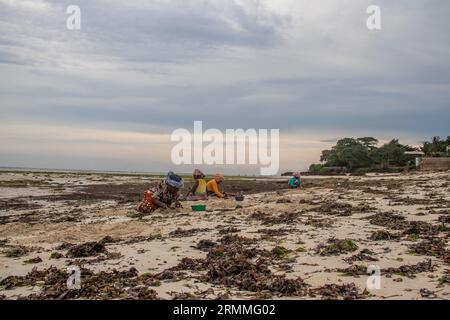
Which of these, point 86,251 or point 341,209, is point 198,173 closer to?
point 341,209

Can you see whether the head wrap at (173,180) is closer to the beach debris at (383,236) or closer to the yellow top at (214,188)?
the yellow top at (214,188)

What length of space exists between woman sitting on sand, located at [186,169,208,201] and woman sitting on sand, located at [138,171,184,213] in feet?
8.11

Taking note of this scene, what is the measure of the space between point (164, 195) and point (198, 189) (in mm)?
3362

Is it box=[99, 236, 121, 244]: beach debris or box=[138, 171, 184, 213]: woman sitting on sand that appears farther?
box=[138, 171, 184, 213]: woman sitting on sand

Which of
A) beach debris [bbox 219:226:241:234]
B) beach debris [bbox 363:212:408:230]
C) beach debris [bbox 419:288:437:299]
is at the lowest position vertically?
beach debris [bbox 219:226:241:234]

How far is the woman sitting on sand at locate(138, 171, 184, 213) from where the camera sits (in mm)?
16495

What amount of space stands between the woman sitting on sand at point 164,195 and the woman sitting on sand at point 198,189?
2.47 meters

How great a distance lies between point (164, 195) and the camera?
1738cm

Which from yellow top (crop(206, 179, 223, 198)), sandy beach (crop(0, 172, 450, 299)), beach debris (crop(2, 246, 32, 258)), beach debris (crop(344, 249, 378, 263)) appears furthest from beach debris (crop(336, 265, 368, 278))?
yellow top (crop(206, 179, 223, 198))

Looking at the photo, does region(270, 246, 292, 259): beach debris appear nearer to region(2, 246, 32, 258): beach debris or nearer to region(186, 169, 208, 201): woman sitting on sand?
region(2, 246, 32, 258): beach debris

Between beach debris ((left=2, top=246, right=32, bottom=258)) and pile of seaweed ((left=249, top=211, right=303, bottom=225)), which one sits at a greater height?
pile of seaweed ((left=249, top=211, right=303, bottom=225))
